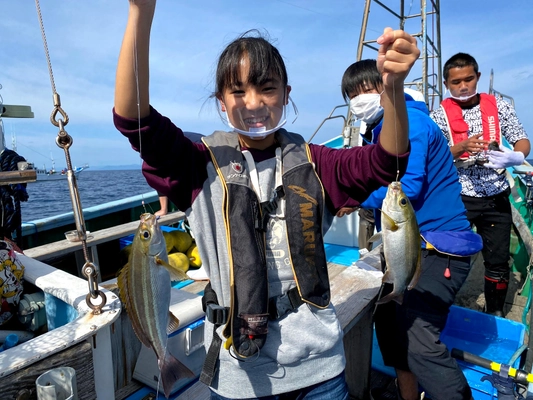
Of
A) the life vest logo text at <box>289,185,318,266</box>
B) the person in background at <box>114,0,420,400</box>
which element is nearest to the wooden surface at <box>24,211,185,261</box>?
the person in background at <box>114,0,420,400</box>

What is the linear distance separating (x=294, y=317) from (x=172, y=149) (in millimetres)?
900

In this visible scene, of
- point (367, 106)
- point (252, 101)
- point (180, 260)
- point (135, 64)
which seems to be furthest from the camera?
point (180, 260)

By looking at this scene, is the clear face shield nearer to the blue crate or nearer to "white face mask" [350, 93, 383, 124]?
"white face mask" [350, 93, 383, 124]

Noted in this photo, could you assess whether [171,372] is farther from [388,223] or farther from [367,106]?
[367,106]

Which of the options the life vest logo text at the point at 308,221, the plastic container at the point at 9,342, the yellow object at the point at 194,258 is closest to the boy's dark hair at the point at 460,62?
the life vest logo text at the point at 308,221

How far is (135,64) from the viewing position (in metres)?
1.33

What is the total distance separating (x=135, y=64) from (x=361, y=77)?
1.95 m

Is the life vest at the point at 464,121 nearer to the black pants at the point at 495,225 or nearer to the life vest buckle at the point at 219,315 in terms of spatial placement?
the black pants at the point at 495,225

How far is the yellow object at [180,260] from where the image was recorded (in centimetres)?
483

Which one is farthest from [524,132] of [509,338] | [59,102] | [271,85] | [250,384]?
[59,102]

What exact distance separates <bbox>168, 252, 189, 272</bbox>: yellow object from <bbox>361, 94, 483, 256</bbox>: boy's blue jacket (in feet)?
10.6

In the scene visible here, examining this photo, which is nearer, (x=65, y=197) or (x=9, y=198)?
(x=9, y=198)

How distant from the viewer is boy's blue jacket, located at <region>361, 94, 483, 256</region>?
246cm

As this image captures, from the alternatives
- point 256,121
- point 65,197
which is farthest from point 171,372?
point 65,197
